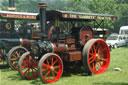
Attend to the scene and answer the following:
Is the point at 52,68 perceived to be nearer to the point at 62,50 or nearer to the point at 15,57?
the point at 62,50

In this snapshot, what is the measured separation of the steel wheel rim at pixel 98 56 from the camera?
26.1 feet

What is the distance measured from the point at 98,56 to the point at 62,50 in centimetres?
148

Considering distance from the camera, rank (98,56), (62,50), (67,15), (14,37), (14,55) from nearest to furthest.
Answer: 1. (67,15)
2. (62,50)
3. (98,56)
4. (14,55)
5. (14,37)

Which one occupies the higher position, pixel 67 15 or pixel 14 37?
pixel 67 15

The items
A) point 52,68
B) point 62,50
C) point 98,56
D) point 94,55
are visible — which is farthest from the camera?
point 98,56

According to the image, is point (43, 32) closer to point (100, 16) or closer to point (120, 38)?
point (100, 16)

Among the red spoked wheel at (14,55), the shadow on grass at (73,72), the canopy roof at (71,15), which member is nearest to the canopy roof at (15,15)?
the red spoked wheel at (14,55)

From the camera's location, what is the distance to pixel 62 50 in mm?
7578

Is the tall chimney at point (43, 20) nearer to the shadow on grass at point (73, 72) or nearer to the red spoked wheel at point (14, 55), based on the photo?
the shadow on grass at point (73, 72)

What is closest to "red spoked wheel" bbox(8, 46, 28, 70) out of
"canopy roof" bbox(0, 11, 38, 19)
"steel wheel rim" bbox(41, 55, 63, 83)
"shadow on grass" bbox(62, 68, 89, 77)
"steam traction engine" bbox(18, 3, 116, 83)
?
"steam traction engine" bbox(18, 3, 116, 83)

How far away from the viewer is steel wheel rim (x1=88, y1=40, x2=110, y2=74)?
7940 millimetres

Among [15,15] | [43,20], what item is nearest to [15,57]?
[15,15]

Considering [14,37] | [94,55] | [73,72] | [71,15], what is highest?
[71,15]

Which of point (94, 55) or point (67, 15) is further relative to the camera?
point (94, 55)
